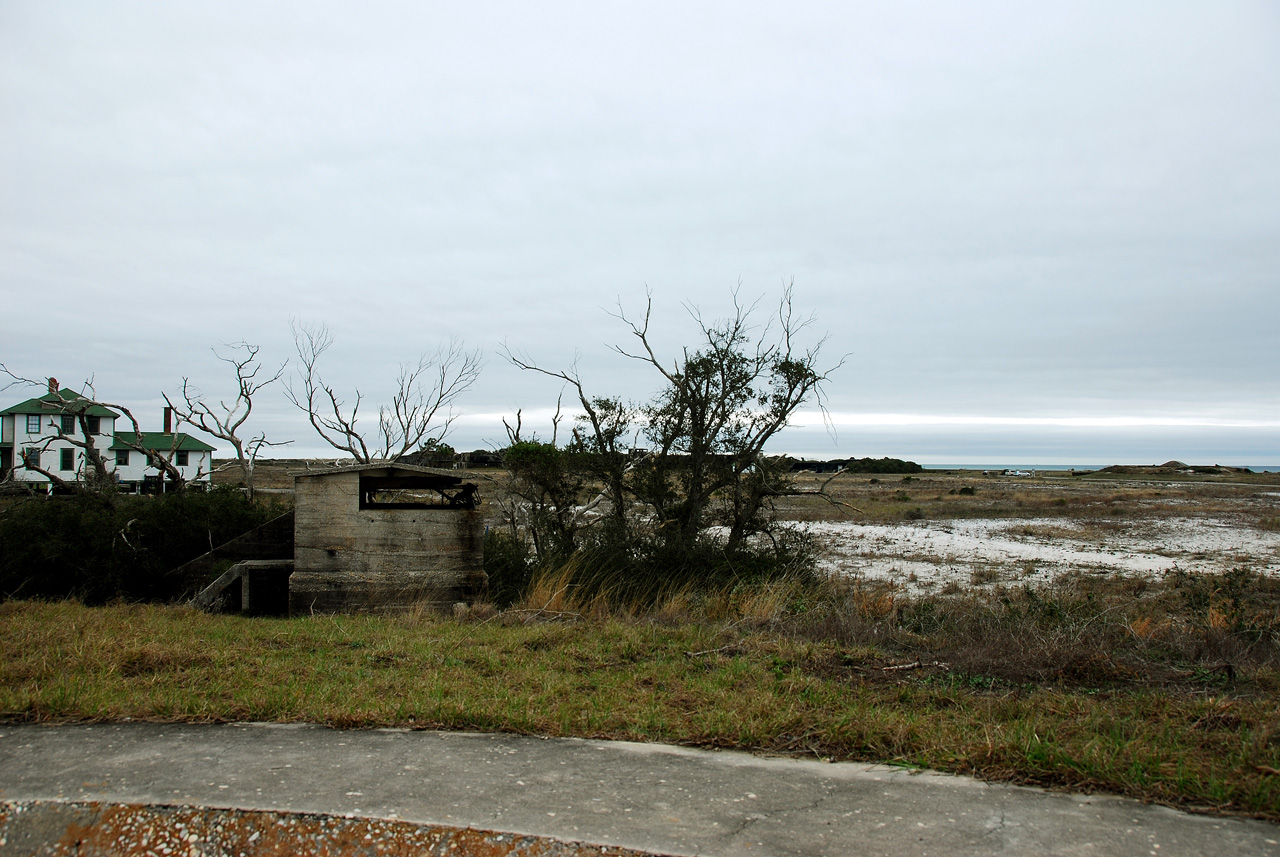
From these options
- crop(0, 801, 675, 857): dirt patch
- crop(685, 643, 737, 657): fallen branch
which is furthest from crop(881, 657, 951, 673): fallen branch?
crop(0, 801, 675, 857): dirt patch

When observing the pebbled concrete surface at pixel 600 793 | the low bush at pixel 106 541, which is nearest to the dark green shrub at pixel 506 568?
the low bush at pixel 106 541

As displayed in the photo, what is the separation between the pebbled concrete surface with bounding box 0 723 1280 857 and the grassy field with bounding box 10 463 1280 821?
235 mm

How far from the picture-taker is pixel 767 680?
5980 millimetres

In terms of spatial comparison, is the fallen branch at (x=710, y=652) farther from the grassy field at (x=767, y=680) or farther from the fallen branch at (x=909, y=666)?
the fallen branch at (x=909, y=666)

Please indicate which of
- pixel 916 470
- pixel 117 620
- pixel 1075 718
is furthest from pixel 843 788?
pixel 916 470

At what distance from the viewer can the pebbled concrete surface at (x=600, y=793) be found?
3430 millimetres

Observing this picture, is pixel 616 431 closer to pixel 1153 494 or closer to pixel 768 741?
pixel 768 741

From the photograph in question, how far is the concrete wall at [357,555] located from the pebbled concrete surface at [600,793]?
6635 mm

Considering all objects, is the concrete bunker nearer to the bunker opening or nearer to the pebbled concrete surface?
the bunker opening

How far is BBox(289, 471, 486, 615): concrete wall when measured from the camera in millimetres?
11391

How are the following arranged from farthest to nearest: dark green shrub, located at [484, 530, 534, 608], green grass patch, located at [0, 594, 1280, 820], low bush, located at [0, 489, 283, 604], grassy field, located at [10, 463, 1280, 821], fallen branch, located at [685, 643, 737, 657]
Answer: dark green shrub, located at [484, 530, 534, 608] < low bush, located at [0, 489, 283, 604] < fallen branch, located at [685, 643, 737, 657] < grassy field, located at [10, 463, 1280, 821] < green grass patch, located at [0, 594, 1280, 820]

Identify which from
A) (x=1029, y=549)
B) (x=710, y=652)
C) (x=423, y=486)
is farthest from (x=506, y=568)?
(x=1029, y=549)

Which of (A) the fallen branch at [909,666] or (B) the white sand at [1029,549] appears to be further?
(B) the white sand at [1029,549]

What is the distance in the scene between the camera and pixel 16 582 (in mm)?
11898
